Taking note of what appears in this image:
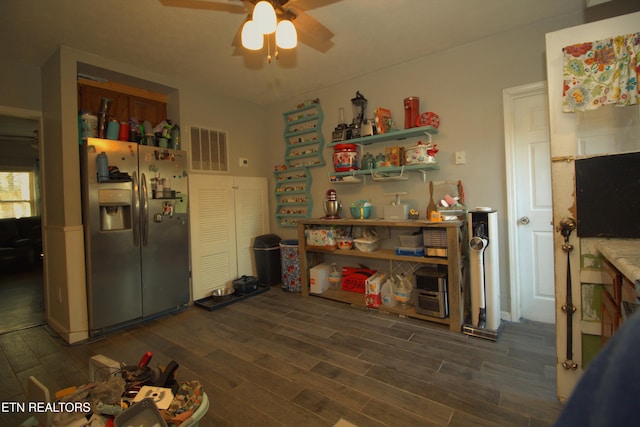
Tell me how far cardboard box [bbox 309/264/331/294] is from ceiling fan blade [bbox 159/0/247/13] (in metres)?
2.64

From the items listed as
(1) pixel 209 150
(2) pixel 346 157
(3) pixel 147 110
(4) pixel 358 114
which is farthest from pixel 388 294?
(3) pixel 147 110

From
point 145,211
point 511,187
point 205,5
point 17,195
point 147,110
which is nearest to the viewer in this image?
point 205,5

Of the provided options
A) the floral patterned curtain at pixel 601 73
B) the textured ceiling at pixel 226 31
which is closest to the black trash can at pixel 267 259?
the textured ceiling at pixel 226 31

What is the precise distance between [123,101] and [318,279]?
313 cm

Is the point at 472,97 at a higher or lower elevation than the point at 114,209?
higher

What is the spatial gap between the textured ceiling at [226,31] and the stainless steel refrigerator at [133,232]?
0.90 metres

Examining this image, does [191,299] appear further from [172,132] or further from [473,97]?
[473,97]

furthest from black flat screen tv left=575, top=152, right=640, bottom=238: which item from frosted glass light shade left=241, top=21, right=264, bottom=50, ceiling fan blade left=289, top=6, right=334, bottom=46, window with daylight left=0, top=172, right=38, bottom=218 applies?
window with daylight left=0, top=172, right=38, bottom=218

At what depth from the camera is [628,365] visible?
375 millimetres

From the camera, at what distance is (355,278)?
336cm

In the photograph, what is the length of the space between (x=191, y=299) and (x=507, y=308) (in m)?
3.37

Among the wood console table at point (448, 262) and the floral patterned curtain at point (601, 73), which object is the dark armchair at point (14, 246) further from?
the floral patterned curtain at point (601, 73)

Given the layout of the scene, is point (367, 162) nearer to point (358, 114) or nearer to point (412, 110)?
point (358, 114)

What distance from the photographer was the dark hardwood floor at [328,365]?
156 centimetres
